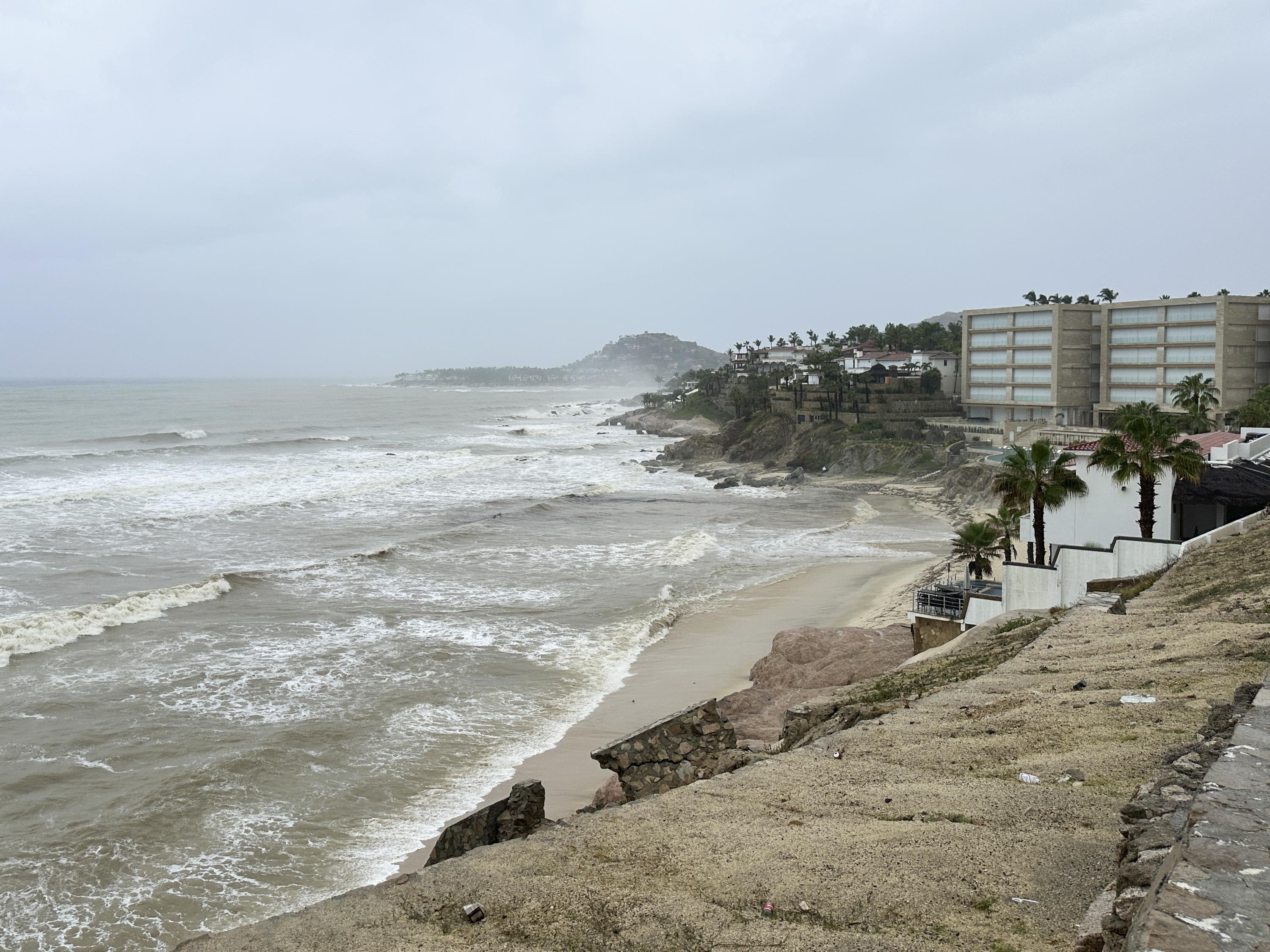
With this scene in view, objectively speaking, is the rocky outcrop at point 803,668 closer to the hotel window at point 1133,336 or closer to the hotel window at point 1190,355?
the hotel window at point 1190,355

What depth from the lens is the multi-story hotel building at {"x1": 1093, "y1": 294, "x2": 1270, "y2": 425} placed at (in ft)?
211

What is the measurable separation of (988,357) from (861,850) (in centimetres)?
7770

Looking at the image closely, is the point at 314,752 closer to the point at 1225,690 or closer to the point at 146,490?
the point at 1225,690

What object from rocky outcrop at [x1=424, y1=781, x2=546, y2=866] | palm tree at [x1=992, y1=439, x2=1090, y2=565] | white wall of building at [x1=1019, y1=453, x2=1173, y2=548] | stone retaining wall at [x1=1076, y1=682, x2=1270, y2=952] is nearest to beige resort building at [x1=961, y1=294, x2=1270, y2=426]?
white wall of building at [x1=1019, y1=453, x2=1173, y2=548]

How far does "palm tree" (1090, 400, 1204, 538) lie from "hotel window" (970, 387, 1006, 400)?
5522 centimetres

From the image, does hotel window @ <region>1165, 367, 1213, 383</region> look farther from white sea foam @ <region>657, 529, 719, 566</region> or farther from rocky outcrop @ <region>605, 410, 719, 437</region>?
white sea foam @ <region>657, 529, 719, 566</region>

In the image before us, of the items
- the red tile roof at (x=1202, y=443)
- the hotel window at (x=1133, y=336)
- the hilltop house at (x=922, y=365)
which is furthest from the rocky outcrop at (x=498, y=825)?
the hilltop house at (x=922, y=365)

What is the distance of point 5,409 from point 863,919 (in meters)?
162

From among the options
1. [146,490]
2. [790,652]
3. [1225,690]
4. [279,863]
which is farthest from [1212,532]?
[146,490]

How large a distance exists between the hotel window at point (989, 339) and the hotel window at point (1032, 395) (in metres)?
4.24

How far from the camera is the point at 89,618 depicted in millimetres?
27094

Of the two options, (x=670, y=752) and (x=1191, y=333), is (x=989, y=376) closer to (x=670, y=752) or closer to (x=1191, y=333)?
(x=1191, y=333)

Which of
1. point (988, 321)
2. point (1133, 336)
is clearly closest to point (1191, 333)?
point (1133, 336)

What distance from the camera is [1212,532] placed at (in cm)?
2219
